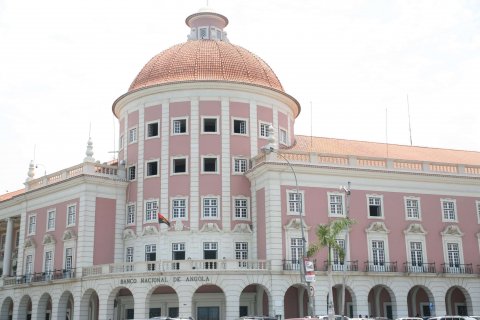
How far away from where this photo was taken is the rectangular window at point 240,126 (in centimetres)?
5541

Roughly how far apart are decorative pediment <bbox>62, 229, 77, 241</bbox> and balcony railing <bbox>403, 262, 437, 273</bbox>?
25968mm

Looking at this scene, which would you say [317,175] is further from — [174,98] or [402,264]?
[174,98]

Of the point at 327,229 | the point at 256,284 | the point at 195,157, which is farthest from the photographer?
the point at 195,157

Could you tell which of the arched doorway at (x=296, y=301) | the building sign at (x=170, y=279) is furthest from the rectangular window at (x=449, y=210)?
the building sign at (x=170, y=279)

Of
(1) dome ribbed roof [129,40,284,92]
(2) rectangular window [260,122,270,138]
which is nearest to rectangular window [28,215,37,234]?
(1) dome ribbed roof [129,40,284,92]

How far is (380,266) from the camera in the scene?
51.1 meters

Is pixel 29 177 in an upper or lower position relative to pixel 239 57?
lower

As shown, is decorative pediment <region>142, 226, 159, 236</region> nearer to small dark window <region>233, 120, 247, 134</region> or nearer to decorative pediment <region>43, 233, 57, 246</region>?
decorative pediment <region>43, 233, 57, 246</region>

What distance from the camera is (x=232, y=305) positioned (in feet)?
154

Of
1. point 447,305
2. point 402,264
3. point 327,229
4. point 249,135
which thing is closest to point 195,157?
point 249,135

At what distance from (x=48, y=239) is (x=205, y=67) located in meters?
19.6

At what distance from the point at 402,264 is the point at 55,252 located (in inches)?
1103

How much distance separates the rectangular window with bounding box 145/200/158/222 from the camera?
53.7m

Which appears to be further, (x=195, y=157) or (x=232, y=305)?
(x=195, y=157)
